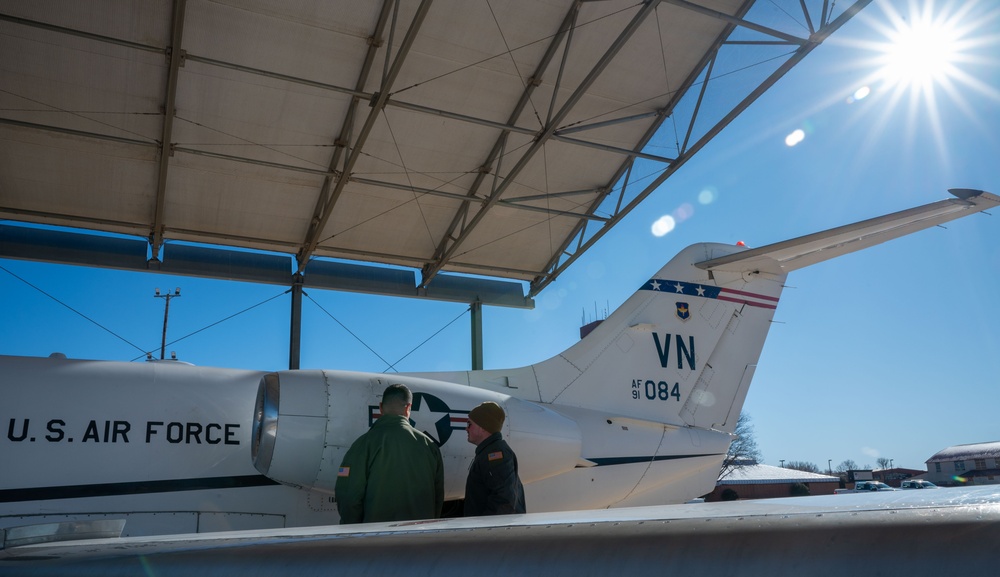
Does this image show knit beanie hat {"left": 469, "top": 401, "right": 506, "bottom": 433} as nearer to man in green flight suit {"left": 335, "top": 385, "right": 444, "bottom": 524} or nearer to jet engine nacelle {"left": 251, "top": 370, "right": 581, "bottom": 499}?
man in green flight suit {"left": 335, "top": 385, "right": 444, "bottom": 524}

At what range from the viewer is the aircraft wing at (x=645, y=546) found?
4.39 feet

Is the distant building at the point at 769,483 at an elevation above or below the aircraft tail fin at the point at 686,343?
below

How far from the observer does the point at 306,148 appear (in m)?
10.2

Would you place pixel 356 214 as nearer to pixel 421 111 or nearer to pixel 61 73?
pixel 421 111

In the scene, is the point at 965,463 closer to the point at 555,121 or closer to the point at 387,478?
the point at 555,121

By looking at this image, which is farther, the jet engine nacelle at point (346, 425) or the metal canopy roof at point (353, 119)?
the metal canopy roof at point (353, 119)

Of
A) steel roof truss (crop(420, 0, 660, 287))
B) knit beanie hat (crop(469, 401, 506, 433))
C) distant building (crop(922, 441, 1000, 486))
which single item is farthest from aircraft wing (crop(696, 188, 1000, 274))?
distant building (crop(922, 441, 1000, 486))

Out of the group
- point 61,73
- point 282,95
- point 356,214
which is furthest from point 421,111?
point 61,73

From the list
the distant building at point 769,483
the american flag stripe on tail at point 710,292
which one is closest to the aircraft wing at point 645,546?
the american flag stripe on tail at point 710,292

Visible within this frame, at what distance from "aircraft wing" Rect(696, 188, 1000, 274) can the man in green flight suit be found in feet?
14.0

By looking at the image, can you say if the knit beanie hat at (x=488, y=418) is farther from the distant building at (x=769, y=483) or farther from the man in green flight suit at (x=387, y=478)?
the distant building at (x=769, y=483)

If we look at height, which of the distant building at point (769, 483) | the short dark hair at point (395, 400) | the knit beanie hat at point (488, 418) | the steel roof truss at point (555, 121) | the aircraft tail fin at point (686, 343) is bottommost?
the distant building at point (769, 483)

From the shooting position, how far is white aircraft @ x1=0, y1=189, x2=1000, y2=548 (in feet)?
14.8

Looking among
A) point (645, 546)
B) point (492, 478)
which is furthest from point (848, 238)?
point (645, 546)
